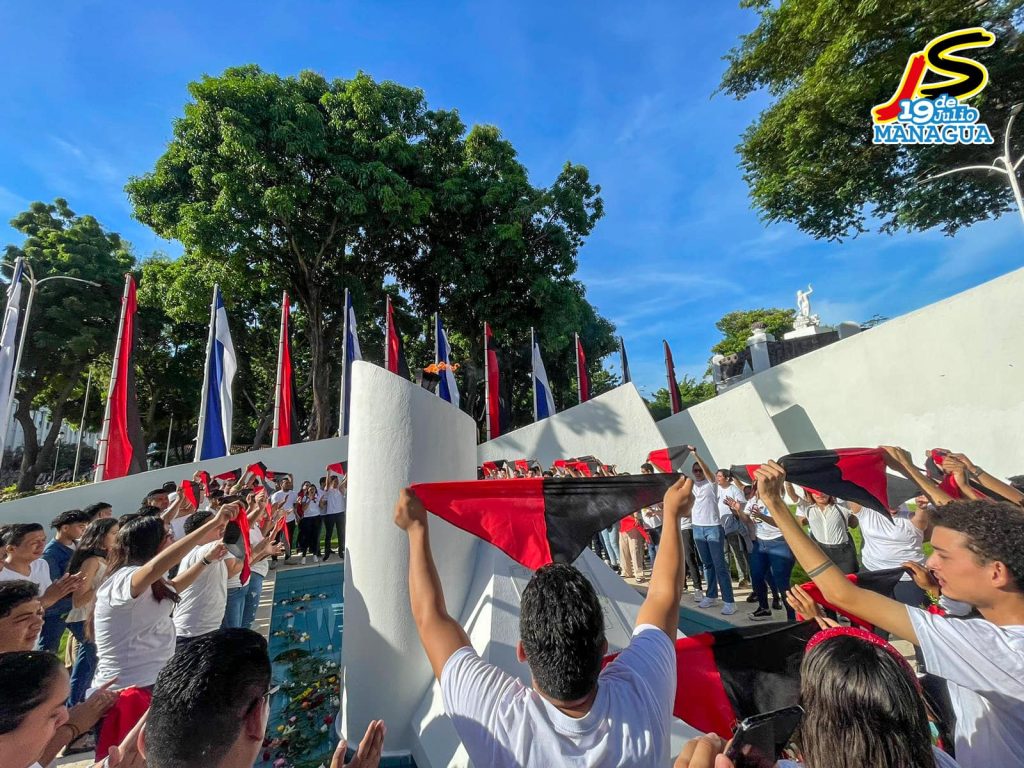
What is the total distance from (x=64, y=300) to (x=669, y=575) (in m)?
27.4

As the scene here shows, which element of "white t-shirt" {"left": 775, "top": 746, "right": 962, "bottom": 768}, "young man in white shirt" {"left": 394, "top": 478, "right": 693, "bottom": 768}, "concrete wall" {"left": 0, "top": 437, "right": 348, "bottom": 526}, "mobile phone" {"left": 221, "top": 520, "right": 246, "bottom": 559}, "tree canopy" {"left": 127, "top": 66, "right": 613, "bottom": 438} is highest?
"tree canopy" {"left": 127, "top": 66, "right": 613, "bottom": 438}

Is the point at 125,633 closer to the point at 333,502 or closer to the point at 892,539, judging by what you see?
the point at 892,539

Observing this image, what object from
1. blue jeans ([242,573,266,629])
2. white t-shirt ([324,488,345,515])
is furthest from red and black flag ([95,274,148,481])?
A: blue jeans ([242,573,266,629])

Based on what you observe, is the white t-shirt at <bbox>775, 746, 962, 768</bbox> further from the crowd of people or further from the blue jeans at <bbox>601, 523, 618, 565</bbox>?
the blue jeans at <bbox>601, 523, 618, 565</bbox>

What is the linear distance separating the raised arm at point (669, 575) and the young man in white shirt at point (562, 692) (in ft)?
0.27

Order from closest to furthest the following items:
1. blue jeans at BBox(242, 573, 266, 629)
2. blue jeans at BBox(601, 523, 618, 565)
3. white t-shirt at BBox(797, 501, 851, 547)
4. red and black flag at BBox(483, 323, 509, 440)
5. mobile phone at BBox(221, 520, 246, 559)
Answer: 1. mobile phone at BBox(221, 520, 246, 559)
2. white t-shirt at BBox(797, 501, 851, 547)
3. blue jeans at BBox(242, 573, 266, 629)
4. blue jeans at BBox(601, 523, 618, 565)
5. red and black flag at BBox(483, 323, 509, 440)

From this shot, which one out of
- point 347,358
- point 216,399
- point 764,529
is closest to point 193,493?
point 216,399

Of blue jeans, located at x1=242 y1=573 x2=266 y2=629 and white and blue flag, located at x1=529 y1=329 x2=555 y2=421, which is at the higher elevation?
white and blue flag, located at x1=529 y1=329 x2=555 y2=421

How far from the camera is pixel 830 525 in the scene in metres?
5.11

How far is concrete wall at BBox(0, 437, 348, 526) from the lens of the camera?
972 cm

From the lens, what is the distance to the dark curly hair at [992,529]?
5.69ft

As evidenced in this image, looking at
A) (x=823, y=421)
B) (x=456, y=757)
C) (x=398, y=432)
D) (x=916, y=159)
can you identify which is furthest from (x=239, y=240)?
(x=916, y=159)

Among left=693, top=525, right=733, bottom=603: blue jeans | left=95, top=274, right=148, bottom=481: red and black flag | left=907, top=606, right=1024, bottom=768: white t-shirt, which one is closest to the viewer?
left=907, top=606, right=1024, bottom=768: white t-shirt

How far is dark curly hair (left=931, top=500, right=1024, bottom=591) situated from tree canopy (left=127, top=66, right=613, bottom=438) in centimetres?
1618
